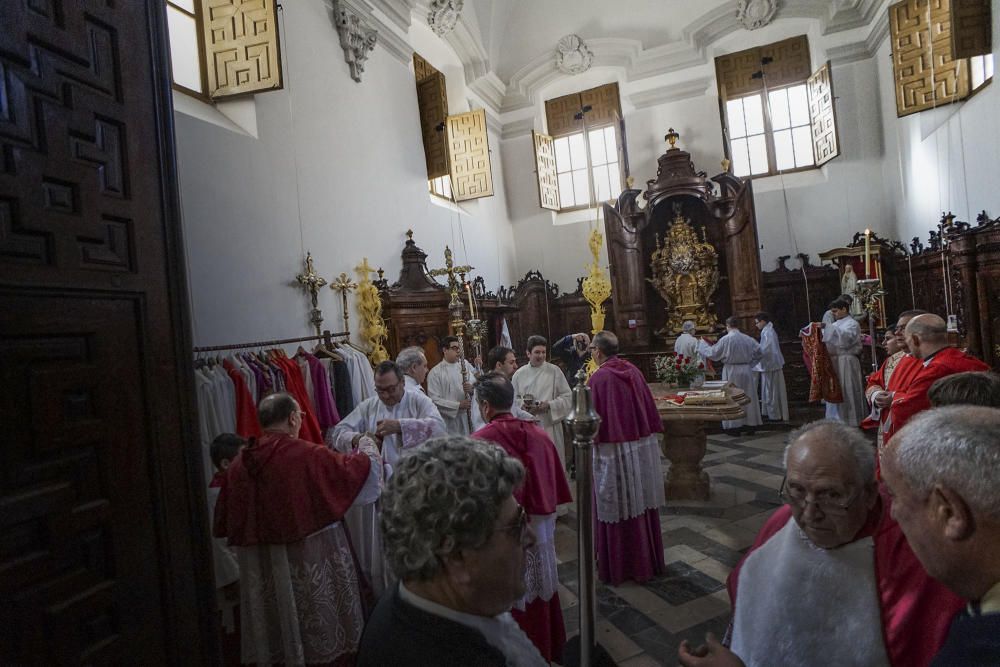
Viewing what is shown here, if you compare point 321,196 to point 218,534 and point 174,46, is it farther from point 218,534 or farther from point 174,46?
point 218,534

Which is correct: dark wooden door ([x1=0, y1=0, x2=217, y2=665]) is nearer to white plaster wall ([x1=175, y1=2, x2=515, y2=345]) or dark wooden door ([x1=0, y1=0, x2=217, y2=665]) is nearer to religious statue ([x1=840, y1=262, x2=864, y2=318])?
white plaster wall ([x1=175, y1=2, x2=515, y2=345])

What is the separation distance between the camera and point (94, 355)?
1905 mm

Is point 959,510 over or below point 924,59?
below

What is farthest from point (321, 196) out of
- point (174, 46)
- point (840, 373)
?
point (840, 373)

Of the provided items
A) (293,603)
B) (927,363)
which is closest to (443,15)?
(927,363)

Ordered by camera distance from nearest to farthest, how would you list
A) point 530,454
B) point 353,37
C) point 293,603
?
point 293,603
point 530,454
point 353,37

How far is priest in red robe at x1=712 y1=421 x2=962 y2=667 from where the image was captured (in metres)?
1.55

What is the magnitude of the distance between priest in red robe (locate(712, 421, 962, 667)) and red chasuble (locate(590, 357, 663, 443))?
2.36 metres

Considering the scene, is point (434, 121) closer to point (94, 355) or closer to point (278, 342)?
point (278, 342)

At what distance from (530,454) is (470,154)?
790 centimetres

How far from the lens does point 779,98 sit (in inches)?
466

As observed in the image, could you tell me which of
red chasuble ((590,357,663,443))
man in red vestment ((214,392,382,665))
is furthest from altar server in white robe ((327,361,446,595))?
red chasuble ((590,357,663,443))

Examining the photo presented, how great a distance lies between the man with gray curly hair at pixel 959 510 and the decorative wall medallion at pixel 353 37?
8.22 metres

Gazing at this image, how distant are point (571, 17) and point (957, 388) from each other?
12986mm
